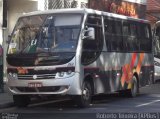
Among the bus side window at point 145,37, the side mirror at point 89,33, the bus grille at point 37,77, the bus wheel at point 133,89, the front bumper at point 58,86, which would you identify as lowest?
the bus wheel at point 133,89

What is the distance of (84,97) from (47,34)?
84.7 inches

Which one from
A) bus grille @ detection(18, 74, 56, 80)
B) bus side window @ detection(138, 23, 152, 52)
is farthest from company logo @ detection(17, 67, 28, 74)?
bus side window @ detection(138, 23, 152, 52)

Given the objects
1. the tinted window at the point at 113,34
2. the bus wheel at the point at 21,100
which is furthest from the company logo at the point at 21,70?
the tinted window at the point at 113,34

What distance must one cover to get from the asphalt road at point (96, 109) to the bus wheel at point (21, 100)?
0.18m

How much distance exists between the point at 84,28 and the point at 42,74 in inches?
72.4

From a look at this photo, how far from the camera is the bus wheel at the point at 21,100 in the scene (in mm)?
16016

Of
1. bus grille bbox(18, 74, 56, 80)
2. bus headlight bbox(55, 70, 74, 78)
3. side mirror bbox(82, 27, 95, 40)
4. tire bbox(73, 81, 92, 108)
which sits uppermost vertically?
side mirror bbox(82, 27, 95, 40)

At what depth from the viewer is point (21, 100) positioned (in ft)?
53.1

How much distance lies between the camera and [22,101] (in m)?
16.3

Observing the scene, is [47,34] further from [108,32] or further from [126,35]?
[126,35]

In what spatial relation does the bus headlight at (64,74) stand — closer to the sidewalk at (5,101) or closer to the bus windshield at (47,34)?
the bus windshield at (47,34)

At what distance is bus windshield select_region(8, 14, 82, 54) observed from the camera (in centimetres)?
1530

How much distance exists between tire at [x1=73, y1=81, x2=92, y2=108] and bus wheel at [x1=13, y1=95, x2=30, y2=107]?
5.71 feet

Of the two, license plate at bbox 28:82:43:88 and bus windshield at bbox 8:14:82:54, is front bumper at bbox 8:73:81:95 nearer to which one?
license plate at bbox 28:82:43:88
